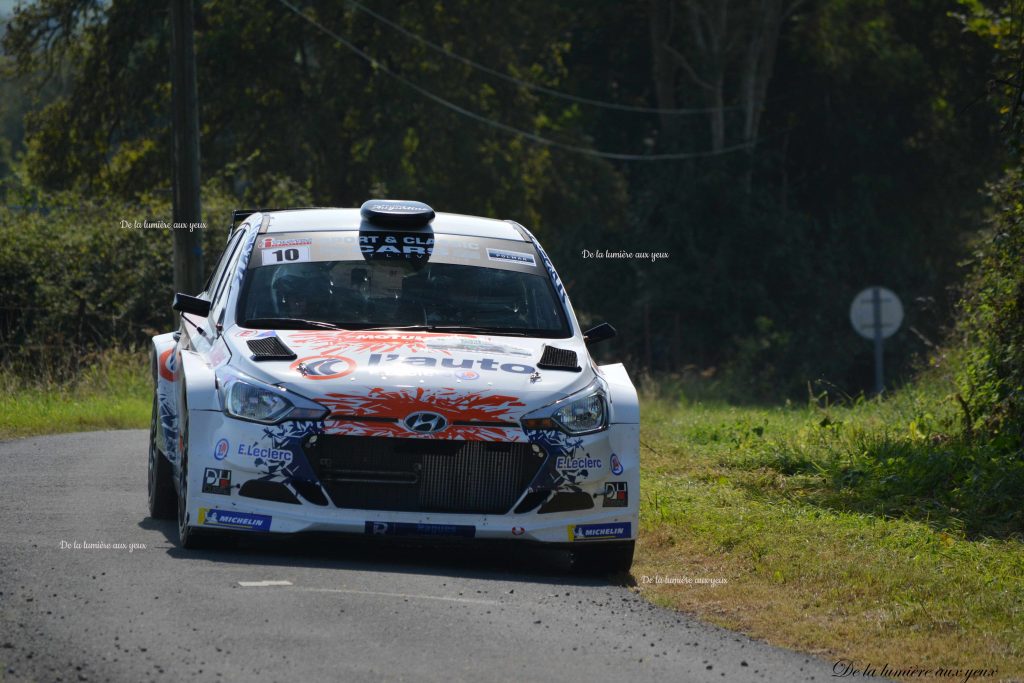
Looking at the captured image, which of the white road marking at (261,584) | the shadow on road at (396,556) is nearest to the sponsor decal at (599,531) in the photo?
the shadow on road at (396,556)

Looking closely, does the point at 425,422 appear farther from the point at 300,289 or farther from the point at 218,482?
the point at 300,289

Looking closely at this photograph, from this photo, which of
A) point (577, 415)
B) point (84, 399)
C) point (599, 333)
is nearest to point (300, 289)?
point (599, 333)

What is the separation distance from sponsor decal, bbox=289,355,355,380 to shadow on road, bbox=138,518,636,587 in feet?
2.52

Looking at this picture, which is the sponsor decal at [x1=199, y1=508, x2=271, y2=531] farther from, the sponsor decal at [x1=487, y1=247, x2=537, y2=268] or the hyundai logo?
the sponsor decal at [x1=487, y1=247, x2=537, y2=268]

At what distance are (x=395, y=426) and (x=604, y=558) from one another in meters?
1.35

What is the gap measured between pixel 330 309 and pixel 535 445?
5.25 ft

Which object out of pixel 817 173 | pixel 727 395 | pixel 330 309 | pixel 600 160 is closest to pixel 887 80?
pixel 817 173

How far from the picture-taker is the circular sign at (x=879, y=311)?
98.5 feet

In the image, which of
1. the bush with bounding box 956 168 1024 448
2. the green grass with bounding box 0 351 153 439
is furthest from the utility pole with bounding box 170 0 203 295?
the bush with bounding box 956 168 1024 448

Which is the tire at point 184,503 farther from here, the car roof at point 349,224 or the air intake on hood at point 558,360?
the air intake on hood at point 558,360

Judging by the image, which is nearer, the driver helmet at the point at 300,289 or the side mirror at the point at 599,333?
the driver helmet at the point at 300,289

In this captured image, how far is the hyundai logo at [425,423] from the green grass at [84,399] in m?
7.24

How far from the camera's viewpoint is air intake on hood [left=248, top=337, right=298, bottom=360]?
7.92 m

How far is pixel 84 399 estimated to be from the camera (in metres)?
18.3
